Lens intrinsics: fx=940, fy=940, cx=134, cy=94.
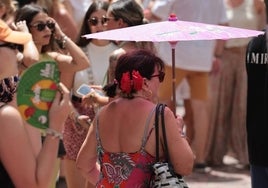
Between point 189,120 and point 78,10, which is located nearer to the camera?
point 78,10

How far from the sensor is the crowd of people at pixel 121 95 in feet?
13.6

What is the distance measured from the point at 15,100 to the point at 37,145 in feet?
1.00

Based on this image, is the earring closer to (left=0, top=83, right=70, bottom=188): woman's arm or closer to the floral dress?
the floral dress

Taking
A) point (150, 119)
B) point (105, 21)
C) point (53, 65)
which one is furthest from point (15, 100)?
point (105, 21)

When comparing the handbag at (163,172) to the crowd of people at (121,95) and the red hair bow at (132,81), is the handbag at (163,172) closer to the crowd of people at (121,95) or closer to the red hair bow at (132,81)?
the crowd of people at (121,95)

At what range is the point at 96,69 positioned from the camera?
21.8 feet

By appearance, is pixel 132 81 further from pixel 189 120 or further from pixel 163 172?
pixel 189 120

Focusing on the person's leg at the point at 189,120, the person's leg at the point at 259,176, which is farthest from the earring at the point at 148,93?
the person's leg at the point at 189,120

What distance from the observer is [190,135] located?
945 cm

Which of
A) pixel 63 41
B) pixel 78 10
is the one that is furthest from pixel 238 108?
pixel 63 41

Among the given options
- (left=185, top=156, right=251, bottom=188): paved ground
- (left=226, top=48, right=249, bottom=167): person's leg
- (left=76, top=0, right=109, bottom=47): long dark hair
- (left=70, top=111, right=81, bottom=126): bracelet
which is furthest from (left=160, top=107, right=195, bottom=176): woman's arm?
(left=226, top=48, right=249, bottom=167): person's leg

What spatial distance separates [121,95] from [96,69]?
2069 mm

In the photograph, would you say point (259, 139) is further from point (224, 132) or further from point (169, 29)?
point (224, 132)

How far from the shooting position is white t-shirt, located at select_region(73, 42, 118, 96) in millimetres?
6609
